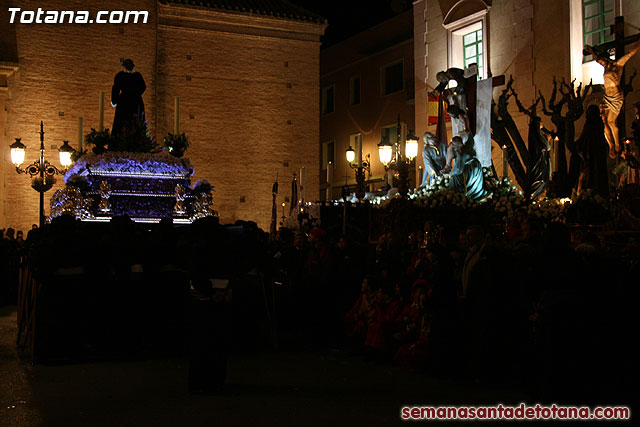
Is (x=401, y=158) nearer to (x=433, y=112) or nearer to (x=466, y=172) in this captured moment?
(x=466, y=172)

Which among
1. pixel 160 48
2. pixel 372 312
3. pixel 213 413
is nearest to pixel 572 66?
pixel 372 312

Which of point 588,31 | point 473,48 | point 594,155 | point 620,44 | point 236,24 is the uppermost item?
point 236,24

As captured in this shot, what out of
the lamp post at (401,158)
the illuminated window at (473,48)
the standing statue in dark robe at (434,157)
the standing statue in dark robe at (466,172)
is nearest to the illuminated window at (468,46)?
the illuminated window at (473,48)

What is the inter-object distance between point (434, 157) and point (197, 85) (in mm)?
17826

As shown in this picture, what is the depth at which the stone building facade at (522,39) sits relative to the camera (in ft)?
65.8

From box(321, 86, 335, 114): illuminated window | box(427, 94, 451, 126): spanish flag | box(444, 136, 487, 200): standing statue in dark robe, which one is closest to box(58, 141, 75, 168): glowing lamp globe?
box(444, 136, 487, 200): standing statue in dark robe

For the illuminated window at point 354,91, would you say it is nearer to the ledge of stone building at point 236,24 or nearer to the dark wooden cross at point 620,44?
the ledge of stone building at point 236,24

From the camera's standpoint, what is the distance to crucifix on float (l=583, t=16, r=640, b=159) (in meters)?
17.6

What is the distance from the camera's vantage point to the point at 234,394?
27.0ft

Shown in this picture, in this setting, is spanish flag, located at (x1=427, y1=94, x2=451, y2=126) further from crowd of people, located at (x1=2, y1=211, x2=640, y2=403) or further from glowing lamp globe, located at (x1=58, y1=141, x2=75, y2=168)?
crowd of people, located at (x1=2, y1=211, x2=640, y2=403)

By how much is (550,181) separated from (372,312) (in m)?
8.41

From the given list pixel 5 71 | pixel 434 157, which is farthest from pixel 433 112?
pixel 5 71

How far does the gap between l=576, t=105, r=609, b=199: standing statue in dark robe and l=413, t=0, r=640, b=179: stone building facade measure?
290cm

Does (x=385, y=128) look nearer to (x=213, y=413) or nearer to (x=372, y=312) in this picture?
(x=372, y=312)
